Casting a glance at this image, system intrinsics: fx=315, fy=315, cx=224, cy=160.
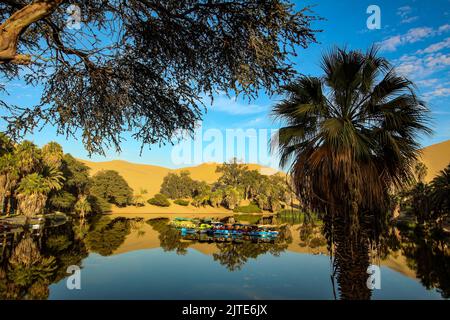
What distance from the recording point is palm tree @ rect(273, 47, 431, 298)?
8188 mm

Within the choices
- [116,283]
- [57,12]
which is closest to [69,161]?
[116,283]

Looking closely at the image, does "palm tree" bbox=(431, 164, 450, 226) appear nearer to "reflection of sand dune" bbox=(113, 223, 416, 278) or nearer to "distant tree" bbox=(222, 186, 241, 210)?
"reflection of sand dune" bbox=(113, 223, 416, 278)

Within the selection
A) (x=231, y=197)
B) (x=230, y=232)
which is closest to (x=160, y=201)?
(x=231, y=197)

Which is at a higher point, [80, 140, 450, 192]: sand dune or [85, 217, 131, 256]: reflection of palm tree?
[80, 140, 450, 192]: sand dune

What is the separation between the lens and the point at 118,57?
263 inches

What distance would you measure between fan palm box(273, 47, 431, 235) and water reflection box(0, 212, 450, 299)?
125 centimetres

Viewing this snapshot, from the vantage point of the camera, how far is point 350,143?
8078 mm

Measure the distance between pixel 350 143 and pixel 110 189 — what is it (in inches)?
3488

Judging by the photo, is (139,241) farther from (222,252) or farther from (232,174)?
(232,174)

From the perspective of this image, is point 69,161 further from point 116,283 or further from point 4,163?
point 116,283

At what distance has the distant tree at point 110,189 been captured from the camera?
88000 mm

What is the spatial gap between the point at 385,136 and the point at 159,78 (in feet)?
19.7

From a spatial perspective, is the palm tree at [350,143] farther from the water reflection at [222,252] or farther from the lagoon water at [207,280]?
the lagoon water at [207,280]

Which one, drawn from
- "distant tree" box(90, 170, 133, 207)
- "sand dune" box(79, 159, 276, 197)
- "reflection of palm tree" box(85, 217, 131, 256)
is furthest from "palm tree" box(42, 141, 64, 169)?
"sand dune" box(79, 159, 276, 197)
